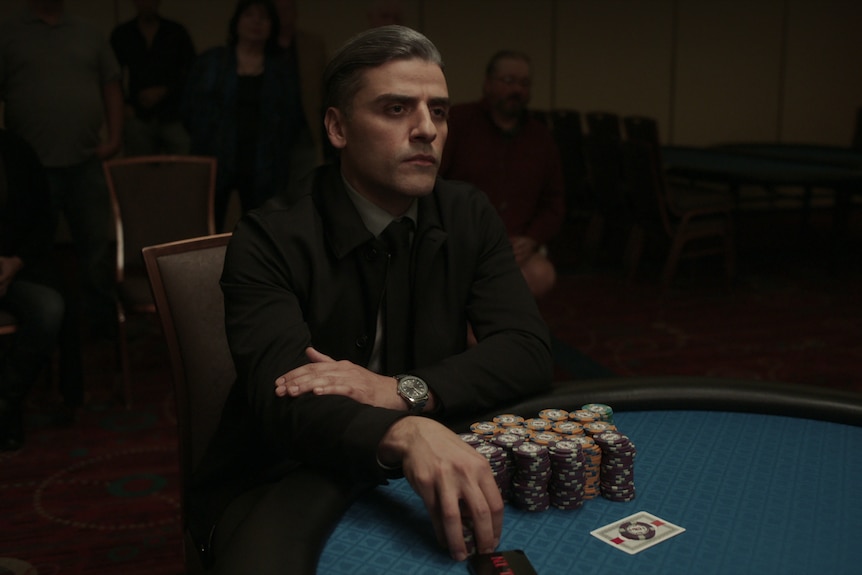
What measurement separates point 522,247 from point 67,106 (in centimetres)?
214

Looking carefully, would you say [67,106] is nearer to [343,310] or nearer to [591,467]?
[343,310]

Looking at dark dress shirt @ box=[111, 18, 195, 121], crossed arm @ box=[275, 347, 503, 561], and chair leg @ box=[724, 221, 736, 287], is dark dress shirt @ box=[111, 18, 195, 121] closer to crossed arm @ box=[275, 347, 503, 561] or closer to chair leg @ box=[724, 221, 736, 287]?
chair leg @ box=[724, 221, 736, 287]

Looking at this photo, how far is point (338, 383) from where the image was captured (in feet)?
4.27

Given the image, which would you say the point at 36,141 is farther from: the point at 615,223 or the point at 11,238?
the point at 615,223

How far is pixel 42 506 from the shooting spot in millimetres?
2717

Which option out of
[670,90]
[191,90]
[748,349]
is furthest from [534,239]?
[670,90]

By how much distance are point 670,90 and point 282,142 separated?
223 inches

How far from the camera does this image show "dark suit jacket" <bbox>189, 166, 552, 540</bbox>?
1.40 meters

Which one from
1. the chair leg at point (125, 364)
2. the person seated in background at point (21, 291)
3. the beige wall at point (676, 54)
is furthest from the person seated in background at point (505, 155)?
the beige wall at point (676, 54)

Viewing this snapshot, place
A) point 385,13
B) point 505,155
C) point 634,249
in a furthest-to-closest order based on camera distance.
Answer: point 634,249 < point 385,13 < point 505,155

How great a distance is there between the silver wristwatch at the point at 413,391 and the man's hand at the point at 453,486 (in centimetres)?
23

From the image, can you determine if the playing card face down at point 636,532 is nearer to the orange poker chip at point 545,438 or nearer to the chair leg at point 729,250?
the orange poker chip at point 545,438

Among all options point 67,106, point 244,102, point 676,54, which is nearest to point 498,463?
point 244,102

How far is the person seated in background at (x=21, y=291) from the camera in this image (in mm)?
3104
